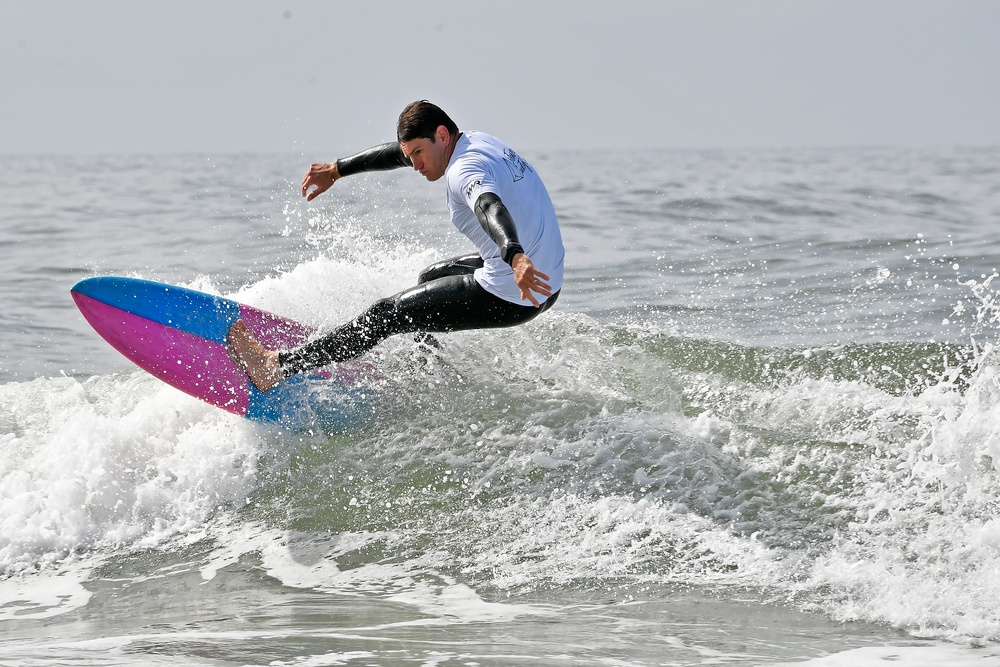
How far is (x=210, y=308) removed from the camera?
5852 millimetres

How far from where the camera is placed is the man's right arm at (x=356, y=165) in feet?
18.4

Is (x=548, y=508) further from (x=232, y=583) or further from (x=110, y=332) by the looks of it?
(x=110, y=332)

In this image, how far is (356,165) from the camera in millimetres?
5742

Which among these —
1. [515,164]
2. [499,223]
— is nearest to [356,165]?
[515,164]

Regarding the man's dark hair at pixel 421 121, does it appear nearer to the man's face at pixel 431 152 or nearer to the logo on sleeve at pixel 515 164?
the man's face at pixel 431 152

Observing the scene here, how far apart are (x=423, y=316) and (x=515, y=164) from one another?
3.04ft

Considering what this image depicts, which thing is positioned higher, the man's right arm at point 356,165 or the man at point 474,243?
the man's right arm at point 356,165

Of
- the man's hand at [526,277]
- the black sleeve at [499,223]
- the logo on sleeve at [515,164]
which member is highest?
the logo on sleeve at [515,164]

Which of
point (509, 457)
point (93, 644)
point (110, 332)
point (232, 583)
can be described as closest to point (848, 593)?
point (509, 457)

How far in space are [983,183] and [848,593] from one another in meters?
20.8

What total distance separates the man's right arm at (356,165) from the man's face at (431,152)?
713mm

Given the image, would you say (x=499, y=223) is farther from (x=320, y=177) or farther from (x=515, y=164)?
(x=320, y=177)

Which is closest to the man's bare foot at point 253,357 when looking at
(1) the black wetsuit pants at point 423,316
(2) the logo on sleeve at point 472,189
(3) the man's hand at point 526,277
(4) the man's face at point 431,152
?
(1) the black wetsuit pants at point 423,316

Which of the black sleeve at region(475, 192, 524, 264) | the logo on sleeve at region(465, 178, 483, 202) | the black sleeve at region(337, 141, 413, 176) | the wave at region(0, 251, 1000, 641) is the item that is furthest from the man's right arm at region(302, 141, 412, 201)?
the black sleeve at region(475, 192, 524, 264)
